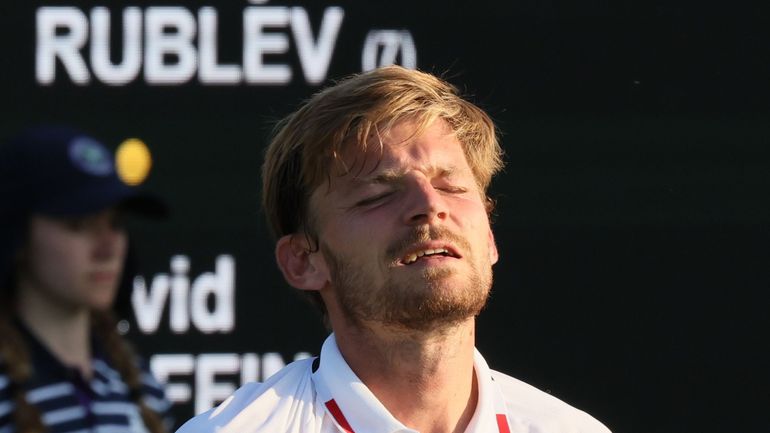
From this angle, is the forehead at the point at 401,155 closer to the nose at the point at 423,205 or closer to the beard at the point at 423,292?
the nose at the point at 423,205

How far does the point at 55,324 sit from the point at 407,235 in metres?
1.12

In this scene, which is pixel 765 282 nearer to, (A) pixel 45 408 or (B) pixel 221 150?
(B) pixel 221 150

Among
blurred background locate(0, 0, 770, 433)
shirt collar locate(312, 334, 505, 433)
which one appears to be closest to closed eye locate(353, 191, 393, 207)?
shirt collar locate(312, 334, 505, 433)

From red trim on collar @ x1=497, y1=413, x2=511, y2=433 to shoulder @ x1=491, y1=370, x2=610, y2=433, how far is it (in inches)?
0.6

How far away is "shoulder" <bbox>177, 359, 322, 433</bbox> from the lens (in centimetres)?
251

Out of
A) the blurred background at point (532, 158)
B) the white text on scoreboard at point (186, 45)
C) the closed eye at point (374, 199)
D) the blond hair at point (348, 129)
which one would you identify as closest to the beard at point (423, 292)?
the closed eye at point (374, 199)

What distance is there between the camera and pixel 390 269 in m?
2.53

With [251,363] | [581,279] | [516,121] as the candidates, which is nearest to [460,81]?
[516,121]

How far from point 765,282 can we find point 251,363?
1.04m

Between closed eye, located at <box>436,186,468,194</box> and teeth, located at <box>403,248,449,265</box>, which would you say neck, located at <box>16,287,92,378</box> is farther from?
closed eye, located at <box>436,186,468,194</box>

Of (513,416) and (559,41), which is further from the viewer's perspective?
(559,41)

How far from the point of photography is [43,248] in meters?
1.42

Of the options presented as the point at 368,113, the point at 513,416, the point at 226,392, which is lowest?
the point at 226,392

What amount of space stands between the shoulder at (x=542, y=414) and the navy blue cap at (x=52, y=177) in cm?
137
